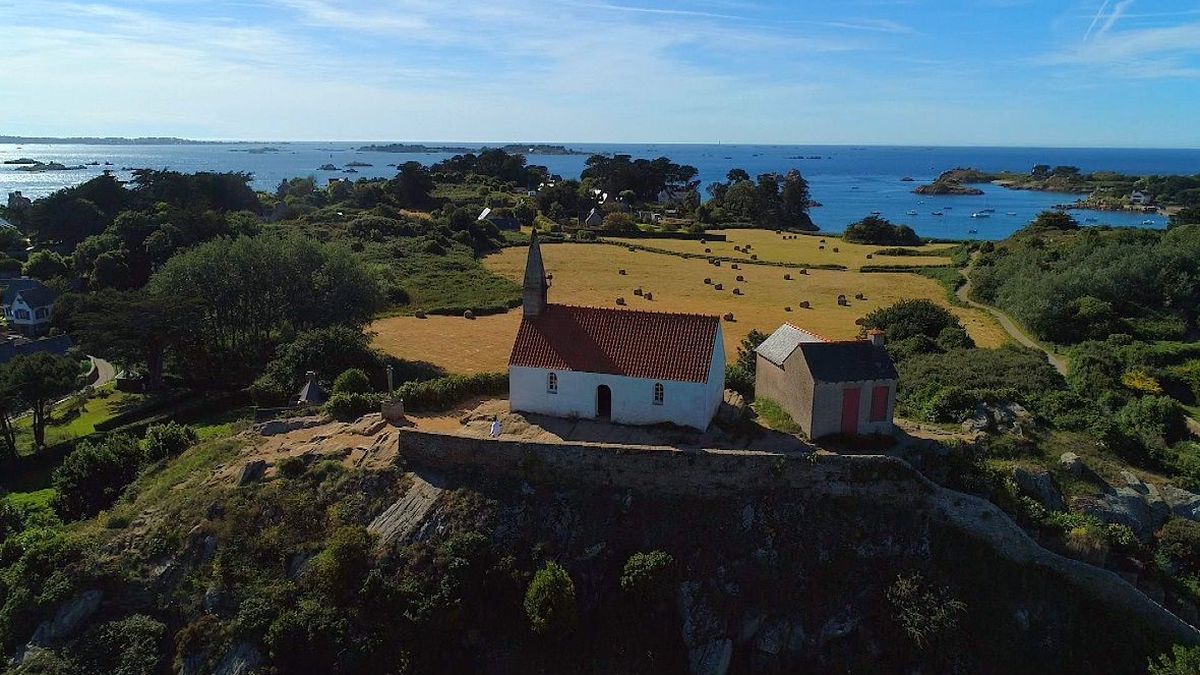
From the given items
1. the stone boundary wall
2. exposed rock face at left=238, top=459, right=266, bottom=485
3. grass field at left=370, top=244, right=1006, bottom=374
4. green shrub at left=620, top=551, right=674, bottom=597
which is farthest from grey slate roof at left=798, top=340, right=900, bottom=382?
exposed rock face at left=238, top=459, right=266, bottom=485

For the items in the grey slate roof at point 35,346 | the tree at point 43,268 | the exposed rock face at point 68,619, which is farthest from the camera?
the tree at point 43,268

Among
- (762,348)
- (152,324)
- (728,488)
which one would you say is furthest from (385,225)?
(728,488)

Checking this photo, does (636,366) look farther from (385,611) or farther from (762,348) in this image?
(385,611)

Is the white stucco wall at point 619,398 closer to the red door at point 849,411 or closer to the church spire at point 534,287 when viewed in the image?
the church spire at point 534,287

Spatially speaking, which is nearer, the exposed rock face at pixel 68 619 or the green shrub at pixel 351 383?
the exposed rock face at pixel 68 619

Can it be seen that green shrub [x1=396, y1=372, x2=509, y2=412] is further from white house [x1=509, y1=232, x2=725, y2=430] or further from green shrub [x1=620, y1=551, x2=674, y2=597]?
green shrub [x1=620, y1=551, x2=674, y2=597]

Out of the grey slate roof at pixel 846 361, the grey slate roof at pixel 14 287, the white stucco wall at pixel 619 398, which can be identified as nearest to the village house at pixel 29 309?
the grey slate roof at pixel 14 287
